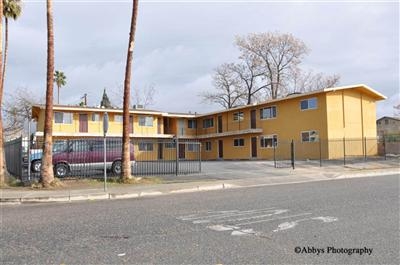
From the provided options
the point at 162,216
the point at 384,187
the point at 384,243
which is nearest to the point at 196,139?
the point at 384,187

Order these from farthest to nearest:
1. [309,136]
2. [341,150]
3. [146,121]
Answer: [146,121]
[309,136]
[341,150]

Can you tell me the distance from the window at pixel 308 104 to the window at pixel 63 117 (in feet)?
73.3

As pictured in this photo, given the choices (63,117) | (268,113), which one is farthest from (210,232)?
(63,117)

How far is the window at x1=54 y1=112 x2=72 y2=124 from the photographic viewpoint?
4019 centimetres

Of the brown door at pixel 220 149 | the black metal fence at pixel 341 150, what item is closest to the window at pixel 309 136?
the black metal fence at pixel 341 150

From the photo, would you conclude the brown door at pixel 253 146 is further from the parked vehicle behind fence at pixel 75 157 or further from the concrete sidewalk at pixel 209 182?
the parked vehicle behind fence at pixel 75 157

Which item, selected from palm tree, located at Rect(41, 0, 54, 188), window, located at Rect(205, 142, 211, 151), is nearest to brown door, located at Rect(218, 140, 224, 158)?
window, located at Rect(205, 142, 211, 151)

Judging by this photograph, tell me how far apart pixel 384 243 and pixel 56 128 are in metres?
37.5

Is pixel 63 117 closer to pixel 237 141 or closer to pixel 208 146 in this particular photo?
pixel 208 146

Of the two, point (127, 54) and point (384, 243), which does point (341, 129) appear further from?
point (384, 243)

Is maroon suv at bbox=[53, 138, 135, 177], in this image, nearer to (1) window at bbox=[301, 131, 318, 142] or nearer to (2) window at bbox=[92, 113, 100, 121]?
(1) window at bbox=[301, 131, 318, 142]

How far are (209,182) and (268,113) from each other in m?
22.1

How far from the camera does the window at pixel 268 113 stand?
3845cm

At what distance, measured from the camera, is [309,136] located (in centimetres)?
3422
